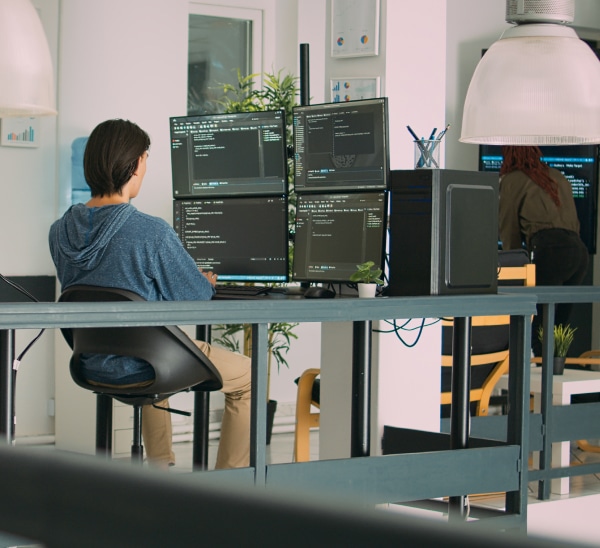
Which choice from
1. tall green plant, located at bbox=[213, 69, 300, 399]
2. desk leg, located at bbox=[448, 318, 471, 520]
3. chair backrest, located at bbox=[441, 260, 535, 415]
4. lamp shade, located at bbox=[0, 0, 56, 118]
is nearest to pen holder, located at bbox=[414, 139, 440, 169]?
desk leg, located at bbox=[448, 318, 471, 520]

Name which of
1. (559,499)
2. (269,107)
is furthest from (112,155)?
(269,107)

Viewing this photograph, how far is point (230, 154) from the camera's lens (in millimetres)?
3598

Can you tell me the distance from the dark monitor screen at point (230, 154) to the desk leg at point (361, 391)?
0.67m

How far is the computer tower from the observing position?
282 cm

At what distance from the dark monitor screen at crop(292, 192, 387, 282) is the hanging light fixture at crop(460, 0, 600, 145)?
1.28ft

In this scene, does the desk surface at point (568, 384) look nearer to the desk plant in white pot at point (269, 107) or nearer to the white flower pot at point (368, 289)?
the desk plant in white pot at point (269, 107)

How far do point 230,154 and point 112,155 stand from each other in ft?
2.05


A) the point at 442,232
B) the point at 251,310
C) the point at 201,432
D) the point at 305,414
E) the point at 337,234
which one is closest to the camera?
the point at 251,310

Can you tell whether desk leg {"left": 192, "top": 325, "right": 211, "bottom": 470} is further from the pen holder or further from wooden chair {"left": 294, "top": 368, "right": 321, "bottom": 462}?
the pen holder

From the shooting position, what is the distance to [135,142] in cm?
310

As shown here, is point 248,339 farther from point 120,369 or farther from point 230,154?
point 120,369

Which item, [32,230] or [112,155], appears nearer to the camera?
[112,155]

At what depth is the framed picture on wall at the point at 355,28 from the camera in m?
3.60

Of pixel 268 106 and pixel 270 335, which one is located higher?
pixel 268 106
